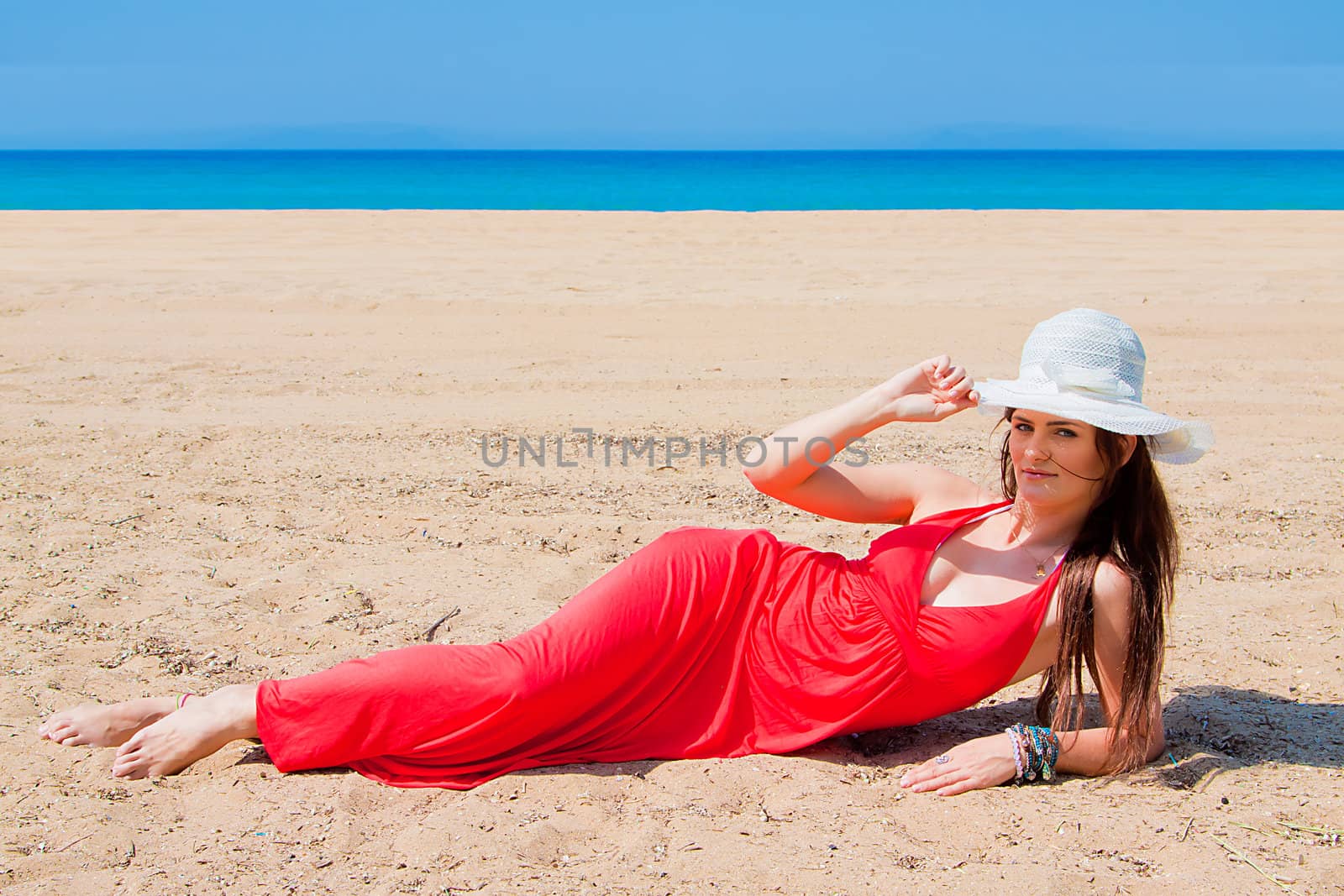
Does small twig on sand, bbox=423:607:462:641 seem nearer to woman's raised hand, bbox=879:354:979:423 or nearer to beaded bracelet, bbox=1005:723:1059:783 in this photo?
woman's raised hand, bbox=879:354:979:423

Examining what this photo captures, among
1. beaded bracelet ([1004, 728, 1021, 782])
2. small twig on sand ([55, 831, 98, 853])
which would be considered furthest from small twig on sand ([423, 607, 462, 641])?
beaded bracelet ([1004, 728, 1021, 782])

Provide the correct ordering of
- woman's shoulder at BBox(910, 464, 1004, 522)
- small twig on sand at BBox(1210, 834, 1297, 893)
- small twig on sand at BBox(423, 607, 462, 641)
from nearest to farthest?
small twig on sand at BBox(1210, 834, 1297, 893) < woman's shoulder at BBox(910, 464, 1004, 522) < small twig on sand at BBox(423, 607, 462, 641)

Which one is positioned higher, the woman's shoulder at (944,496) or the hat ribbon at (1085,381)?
the hat ribbon at (1085,381)

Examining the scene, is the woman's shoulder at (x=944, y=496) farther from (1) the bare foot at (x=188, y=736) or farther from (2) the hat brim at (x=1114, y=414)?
(1) the bare foot at (x=188, y=736)

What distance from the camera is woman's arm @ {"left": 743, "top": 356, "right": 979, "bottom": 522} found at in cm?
271

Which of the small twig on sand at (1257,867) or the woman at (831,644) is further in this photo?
the woman at (831,644)

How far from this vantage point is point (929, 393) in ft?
9.12

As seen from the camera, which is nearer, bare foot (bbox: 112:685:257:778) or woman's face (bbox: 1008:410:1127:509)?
woman's face (bbox: 1008:410:1127:509)

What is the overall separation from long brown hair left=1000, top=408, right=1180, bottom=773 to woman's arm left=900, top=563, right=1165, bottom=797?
16 millimetres

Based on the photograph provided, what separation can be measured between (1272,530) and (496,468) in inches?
124

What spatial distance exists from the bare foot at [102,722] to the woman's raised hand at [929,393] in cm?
189

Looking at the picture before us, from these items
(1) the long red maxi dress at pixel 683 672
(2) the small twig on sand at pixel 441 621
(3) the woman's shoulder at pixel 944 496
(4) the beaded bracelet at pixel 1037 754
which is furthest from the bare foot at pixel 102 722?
(4) the beaded bracelet at pixel 1037 754

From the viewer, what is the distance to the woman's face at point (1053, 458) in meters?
2.56

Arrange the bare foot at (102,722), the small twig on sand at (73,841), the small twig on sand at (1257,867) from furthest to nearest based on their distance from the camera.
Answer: the bare foot at (102,722)
the small twig on sand at (73,841)
the small twig on sand at (1257,867)
